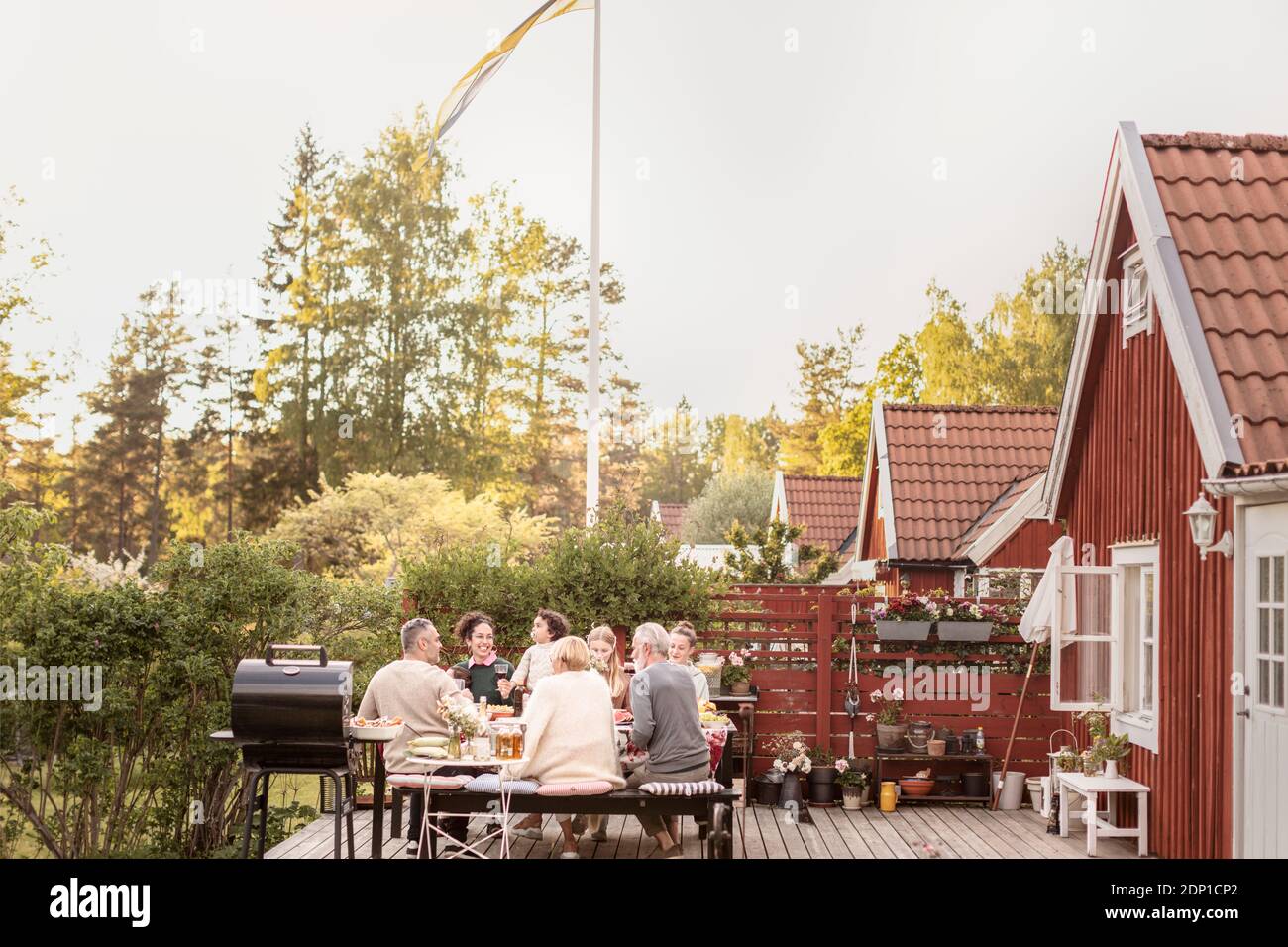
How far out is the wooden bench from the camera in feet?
28.2

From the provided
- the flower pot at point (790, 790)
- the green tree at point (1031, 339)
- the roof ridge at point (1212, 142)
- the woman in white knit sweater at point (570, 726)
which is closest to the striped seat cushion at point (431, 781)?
the woman in white knit sweater at point (570, 726)

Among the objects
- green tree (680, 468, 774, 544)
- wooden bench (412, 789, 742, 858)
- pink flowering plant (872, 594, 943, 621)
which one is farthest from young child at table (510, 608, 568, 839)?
green tree (680, 468, 774, 544)

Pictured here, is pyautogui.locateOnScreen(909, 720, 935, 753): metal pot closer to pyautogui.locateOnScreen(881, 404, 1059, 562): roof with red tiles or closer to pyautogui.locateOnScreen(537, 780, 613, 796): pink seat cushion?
pyautogui.locateOnScreen(537, 780, 613, 796): pink seat cushion

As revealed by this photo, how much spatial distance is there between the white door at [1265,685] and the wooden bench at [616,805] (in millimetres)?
3396

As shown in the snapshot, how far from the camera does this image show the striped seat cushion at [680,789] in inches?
343

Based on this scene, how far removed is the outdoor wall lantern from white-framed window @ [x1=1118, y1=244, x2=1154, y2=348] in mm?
1908

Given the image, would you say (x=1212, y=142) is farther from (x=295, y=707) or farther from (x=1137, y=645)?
(x=295, y=707)

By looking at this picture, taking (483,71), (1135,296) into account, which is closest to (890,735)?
(1135,296)

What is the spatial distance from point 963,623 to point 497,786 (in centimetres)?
596

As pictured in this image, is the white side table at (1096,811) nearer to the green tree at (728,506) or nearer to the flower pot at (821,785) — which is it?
the flower pot at (821,785)

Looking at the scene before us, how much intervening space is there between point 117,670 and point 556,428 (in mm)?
34608

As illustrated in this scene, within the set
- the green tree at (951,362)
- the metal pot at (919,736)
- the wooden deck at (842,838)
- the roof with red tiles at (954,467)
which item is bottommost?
the wooden deck at (842,838)

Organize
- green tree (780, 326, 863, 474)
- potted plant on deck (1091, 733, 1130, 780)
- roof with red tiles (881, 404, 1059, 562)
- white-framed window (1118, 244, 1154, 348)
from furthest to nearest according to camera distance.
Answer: green tree (780, 326, 863, 474) → roof with red tiles (881, 404, 1059, 562) → potted plant on deck (1091, 733, 1130, 780) → white-framed window (1118, 244, 1154, 348)
